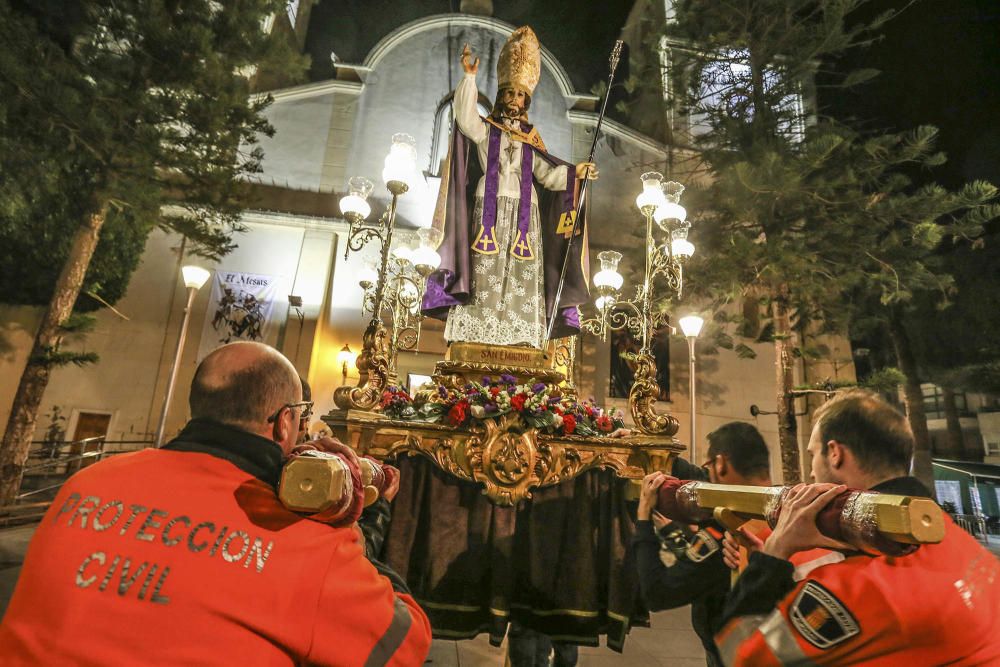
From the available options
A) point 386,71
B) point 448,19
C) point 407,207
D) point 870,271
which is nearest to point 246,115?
point 407,207

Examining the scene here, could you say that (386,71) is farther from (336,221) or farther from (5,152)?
(5,152)

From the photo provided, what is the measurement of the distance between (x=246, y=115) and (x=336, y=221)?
151 inches

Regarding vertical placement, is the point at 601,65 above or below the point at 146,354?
above

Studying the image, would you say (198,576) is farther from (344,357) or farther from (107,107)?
(344,357)

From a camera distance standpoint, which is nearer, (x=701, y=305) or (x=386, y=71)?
(x=701, y=305)

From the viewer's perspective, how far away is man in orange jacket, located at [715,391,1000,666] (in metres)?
1.21

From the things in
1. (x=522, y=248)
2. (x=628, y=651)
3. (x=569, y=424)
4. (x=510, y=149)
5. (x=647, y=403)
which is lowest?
(x=628, y=651)

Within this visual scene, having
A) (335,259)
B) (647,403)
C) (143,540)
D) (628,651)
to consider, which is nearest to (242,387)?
(143,540)

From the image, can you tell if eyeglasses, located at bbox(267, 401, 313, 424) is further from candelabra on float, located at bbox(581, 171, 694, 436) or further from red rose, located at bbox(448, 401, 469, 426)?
candelabra on float, located at bbox(581, 171, 694, 436)

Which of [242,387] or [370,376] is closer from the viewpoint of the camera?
[242,387]

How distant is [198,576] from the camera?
123 cm

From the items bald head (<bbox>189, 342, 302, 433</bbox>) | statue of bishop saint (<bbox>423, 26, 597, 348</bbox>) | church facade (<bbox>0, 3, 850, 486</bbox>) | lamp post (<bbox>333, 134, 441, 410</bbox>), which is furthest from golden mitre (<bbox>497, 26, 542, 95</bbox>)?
church facade (<bbox>0, 3, 850, 486</bbox>)

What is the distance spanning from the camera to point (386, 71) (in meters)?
14.7

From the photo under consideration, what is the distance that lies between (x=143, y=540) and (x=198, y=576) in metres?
0.16
